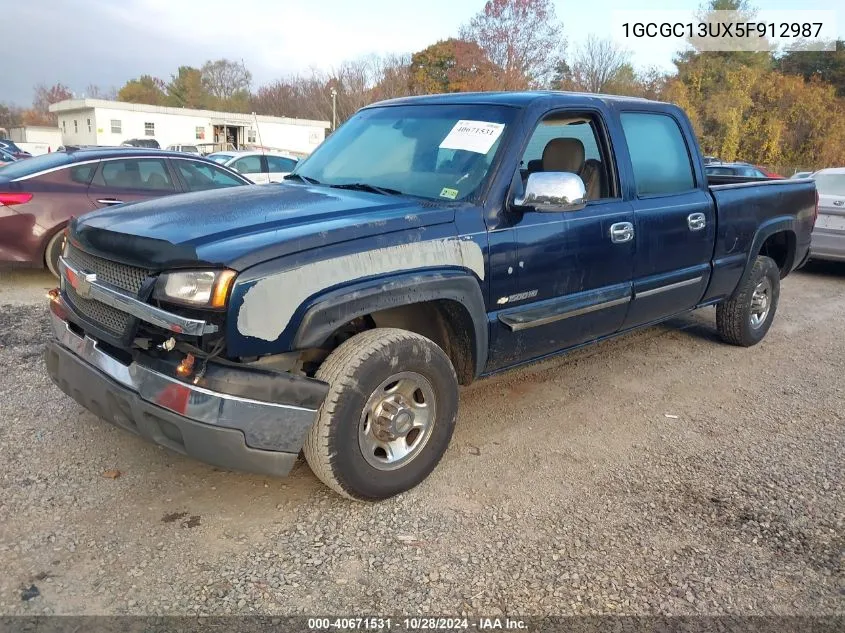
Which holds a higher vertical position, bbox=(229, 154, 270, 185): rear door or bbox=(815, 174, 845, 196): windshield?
bbox=(815, 174, 845, 196): windshield

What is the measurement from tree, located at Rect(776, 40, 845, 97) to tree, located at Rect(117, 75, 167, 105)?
63.6m

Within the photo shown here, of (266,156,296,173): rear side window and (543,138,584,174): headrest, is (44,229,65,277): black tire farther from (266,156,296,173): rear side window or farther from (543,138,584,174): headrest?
(266,156,296,173): rear side window

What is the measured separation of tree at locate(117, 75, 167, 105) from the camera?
255 ft

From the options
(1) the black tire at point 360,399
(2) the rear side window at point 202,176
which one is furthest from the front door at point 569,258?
(2) the rear side window at point 202,176

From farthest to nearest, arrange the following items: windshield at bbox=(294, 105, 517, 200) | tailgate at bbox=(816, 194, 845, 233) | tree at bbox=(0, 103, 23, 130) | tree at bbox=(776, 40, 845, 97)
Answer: tree at bbox=(0, 103, 23, 130) → tree at bbox=(776, 40, 845, 97) → tailgate at bbox=(816, 194, 845, 233) → windshield at bbox=(294, 105, 517, 200)

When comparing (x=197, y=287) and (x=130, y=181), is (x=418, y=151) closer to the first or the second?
(x=197, y=287)

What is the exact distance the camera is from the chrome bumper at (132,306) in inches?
99.2

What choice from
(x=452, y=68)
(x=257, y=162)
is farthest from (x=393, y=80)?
(x=257, y=162)

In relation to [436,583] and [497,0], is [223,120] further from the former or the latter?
[436,583]

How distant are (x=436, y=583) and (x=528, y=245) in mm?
1719

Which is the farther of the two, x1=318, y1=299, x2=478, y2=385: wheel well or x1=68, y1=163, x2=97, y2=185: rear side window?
x1=68, y1=163, x2=97, y2=185: rear side window

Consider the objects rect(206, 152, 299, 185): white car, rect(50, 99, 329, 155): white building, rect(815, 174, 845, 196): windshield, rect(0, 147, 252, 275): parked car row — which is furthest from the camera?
rect(50, 99, 329, 155): white building

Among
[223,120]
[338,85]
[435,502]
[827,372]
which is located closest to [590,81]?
[338,85]

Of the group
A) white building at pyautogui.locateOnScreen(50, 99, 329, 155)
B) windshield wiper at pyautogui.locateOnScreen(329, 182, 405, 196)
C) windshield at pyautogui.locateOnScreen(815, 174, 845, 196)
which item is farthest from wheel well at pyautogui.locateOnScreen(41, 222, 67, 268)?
white building at pyautogui.locateOnScreen(50, 99, 329, 155)
